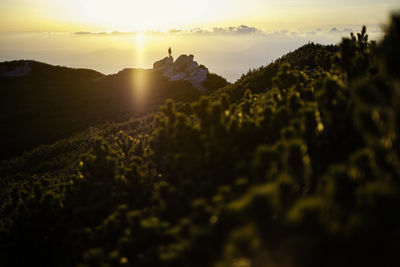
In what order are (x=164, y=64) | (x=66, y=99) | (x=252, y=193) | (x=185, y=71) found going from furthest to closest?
(x=164, y=64) < (x=185, y=71) < (x=66, y=99) < (x=252, y=193)

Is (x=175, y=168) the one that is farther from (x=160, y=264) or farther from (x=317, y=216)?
(x=317, y=216)

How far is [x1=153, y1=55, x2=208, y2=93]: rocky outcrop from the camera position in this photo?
6962 centimetres

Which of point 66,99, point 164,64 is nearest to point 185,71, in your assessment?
point 164,64

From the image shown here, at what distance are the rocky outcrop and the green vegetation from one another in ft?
174

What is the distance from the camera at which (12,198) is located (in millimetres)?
16625

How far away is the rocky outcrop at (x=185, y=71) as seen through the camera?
228ft

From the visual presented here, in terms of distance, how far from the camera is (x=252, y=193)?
523cm

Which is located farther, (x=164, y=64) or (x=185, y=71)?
(x=164, y=64)

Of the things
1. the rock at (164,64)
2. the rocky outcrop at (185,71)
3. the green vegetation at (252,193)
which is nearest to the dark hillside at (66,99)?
the rocky outcrop at (185,71)

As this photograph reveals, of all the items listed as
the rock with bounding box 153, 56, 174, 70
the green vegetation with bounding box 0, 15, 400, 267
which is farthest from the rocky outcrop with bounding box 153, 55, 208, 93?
the green vegetation with bounding box 0, 15, 400, 267

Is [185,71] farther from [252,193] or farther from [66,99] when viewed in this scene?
[252,193]

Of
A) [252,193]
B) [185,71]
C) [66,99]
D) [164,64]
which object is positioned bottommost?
[66,99]

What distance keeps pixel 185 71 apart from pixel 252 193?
7315 cm

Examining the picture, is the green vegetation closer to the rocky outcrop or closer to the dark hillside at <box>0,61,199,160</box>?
the dark hillside at <box>0,61,199,160</box>
